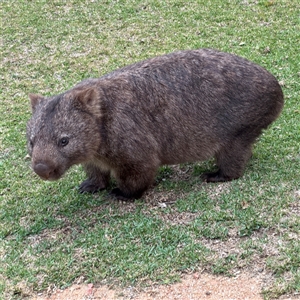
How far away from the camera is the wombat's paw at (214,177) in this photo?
549 centimetres

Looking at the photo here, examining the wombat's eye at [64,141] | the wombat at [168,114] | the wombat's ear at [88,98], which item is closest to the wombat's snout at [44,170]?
the wombat's eye at [64,141]

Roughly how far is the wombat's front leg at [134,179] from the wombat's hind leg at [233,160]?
65 centimetres

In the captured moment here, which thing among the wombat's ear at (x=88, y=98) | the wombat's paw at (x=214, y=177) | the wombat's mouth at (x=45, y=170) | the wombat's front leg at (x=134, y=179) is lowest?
the wombat's paw at (x=214, y=177)

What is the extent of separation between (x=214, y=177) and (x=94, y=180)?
47.7 inches

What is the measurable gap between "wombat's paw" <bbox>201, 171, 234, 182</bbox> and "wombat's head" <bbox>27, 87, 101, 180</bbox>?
4.01 ft

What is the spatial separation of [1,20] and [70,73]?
7.99 feet

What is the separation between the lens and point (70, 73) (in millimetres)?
7988

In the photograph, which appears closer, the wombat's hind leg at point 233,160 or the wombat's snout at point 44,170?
the wombat's snout at point 44,170

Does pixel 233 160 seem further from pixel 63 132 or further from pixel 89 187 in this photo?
pixel 63 132

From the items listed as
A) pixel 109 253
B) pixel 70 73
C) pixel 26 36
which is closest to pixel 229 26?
pixel 70 73

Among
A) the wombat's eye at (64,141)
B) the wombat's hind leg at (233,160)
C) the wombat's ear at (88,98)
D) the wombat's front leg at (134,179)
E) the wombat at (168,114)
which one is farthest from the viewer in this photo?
the wombat's hind leg at (233,160)

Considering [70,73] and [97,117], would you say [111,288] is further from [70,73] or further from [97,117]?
[70,73]

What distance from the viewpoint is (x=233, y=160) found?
5.43 metres

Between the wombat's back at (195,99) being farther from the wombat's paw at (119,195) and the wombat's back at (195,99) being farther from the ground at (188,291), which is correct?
the ground at (188,291)
